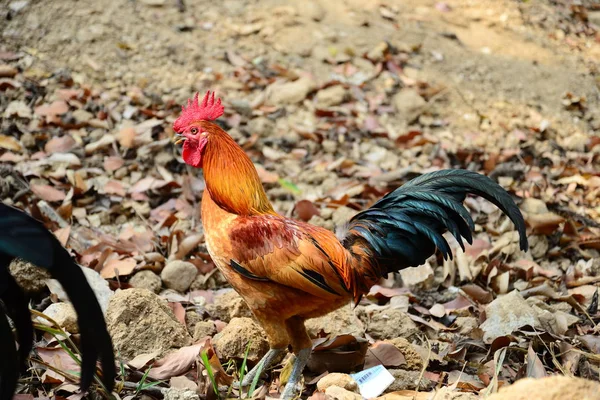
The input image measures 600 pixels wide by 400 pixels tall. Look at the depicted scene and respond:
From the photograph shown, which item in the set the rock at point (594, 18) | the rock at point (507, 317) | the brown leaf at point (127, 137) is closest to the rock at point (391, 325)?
the rock at point (507, 317)

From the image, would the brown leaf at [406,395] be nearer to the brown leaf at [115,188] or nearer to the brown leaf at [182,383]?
the brown leaf at [182,383]

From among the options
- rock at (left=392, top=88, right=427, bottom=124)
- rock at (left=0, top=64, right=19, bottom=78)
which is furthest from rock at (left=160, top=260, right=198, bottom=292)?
rock at (left=392, top=88, right=427, bottom=124)

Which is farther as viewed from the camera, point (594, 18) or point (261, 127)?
point (594, 18)

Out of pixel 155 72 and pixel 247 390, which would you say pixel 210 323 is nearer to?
pixel 247 390

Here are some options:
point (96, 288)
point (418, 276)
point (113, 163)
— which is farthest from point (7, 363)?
point (113, 163)

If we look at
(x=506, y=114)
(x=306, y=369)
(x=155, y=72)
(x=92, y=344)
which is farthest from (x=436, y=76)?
(x=92, y=344)

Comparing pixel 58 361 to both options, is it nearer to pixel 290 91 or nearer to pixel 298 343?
pixel 298 343

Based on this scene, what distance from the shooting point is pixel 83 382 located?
206cm

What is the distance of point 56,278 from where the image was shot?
1990mm

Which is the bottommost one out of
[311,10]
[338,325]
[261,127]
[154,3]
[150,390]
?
[338,325]

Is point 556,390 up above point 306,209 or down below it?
above

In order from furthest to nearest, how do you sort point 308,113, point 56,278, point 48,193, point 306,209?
point 308,113 → point 306,209 → point 48,193 → point 56,278

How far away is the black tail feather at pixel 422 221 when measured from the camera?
301cm

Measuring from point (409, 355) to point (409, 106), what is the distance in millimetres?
3471
